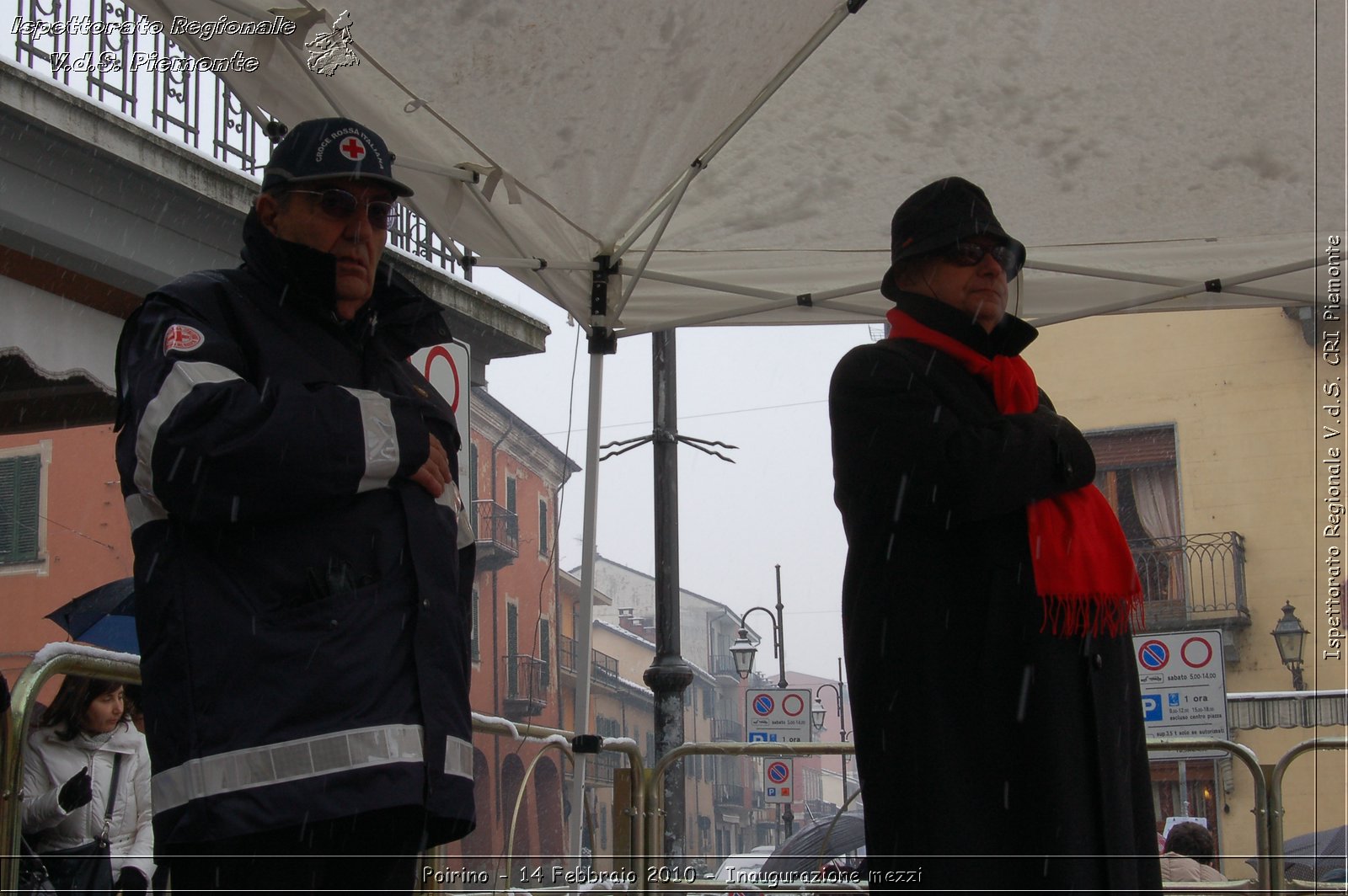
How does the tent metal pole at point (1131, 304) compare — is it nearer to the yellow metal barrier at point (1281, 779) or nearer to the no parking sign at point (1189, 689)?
the yellow metal barrier at point (1281, 779)

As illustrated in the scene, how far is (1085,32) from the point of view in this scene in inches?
175

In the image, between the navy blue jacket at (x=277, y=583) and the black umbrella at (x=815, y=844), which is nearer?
the navy blue jacket at (x=277, y=583)

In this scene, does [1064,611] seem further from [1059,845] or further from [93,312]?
[93,312]

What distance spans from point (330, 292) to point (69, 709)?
280 centimetres

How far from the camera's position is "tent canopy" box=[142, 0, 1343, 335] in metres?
4.18

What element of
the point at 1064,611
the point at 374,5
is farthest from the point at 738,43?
the point at 1064,611

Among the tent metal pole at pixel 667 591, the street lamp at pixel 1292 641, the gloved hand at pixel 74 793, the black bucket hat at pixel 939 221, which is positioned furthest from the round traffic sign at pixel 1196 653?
the gloved hand at pixel 74 793

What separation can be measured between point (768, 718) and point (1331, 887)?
16.5 metres

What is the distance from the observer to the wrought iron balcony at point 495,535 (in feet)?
147

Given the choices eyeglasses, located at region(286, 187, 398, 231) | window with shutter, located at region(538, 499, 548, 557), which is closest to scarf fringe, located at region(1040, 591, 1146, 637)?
eyeglasses, located at region(286, 187, 398, 231)

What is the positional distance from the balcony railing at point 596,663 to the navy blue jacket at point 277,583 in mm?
49548

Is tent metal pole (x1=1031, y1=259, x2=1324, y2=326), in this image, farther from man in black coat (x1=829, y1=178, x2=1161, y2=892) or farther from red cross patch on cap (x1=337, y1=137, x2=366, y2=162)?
red cross patch on cap (x1=337, y1=137, x2=366, y2=162)

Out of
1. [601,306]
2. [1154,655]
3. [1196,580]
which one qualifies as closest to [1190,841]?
[1154,655]

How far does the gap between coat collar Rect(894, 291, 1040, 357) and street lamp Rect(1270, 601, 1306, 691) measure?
17773 millimetres
